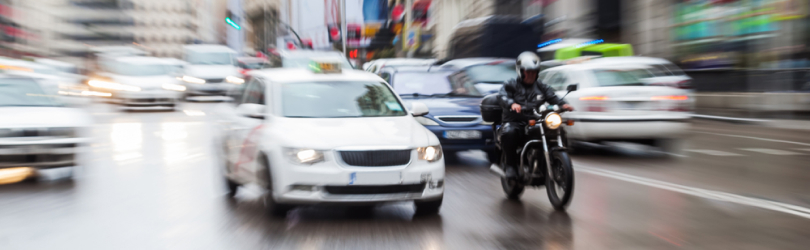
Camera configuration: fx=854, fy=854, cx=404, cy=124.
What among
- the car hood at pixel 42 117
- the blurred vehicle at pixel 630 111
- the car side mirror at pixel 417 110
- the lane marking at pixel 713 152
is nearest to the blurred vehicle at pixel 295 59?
the blurred vehicle at pixel 630 111

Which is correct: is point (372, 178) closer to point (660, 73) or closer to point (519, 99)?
point (519, 99)

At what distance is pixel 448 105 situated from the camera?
39.6 feet

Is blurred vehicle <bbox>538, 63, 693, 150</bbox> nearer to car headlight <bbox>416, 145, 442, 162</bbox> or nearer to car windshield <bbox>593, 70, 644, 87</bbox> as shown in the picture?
car windshield <bbox>593, 70, 644, 87</bbox>

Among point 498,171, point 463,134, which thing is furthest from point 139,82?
point 498,171

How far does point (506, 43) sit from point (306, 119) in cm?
1689

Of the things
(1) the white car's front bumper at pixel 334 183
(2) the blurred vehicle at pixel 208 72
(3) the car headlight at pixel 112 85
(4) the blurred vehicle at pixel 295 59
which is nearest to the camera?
(1) the white car's front bumper at pixel 334 183

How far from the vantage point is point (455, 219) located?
6.98 metres

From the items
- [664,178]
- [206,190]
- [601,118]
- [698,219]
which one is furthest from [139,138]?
[698,219]

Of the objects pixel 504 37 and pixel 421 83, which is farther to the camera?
pixel 504 37

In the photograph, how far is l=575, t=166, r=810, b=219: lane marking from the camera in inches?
286

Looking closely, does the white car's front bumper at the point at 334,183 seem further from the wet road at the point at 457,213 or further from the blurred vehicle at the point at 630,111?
the blurred vehicle at the point at 630,111

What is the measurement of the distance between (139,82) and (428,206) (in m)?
18.9

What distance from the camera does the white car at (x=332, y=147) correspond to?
22.2ft

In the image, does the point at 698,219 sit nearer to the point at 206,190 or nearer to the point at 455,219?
the point at 455,219
